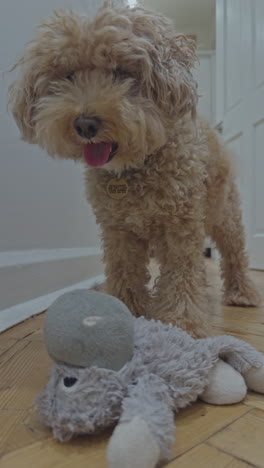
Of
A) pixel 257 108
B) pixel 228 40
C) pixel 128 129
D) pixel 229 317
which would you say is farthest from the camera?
pixel 228 40

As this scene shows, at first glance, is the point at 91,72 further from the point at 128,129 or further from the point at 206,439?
the point at 206,439

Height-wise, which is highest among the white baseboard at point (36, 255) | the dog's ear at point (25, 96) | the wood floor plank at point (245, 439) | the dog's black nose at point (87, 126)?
the dog's ear at point (25, 96)

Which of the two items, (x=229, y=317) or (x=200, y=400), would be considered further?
(x=229, y=317)

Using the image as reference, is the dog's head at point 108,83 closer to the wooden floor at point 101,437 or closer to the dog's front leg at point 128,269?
the dog's front leg at point 128,269

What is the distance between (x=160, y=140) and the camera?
1.02 metres

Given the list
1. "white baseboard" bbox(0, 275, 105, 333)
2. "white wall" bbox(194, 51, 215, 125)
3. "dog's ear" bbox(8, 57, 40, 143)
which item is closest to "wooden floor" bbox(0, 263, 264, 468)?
"white baseboard" bbox(0, 275, 105, 333)

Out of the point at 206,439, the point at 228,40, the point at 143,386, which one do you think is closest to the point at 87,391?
the point at 143,386

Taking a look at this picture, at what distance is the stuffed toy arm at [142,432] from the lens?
0.51 metres

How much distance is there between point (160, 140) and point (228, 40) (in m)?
2.85

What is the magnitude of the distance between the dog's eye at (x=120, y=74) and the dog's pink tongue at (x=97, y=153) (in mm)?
161

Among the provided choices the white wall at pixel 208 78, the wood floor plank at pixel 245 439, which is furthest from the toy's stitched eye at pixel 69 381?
the white wall at pixel 208 78

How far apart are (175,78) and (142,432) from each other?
796 millimetres

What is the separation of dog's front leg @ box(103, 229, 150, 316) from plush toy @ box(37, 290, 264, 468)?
428 millimetres

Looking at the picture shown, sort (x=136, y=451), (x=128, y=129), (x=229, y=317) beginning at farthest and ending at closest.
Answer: (x=229, y=317), (x=128, y=129), (x=136, y=451)
